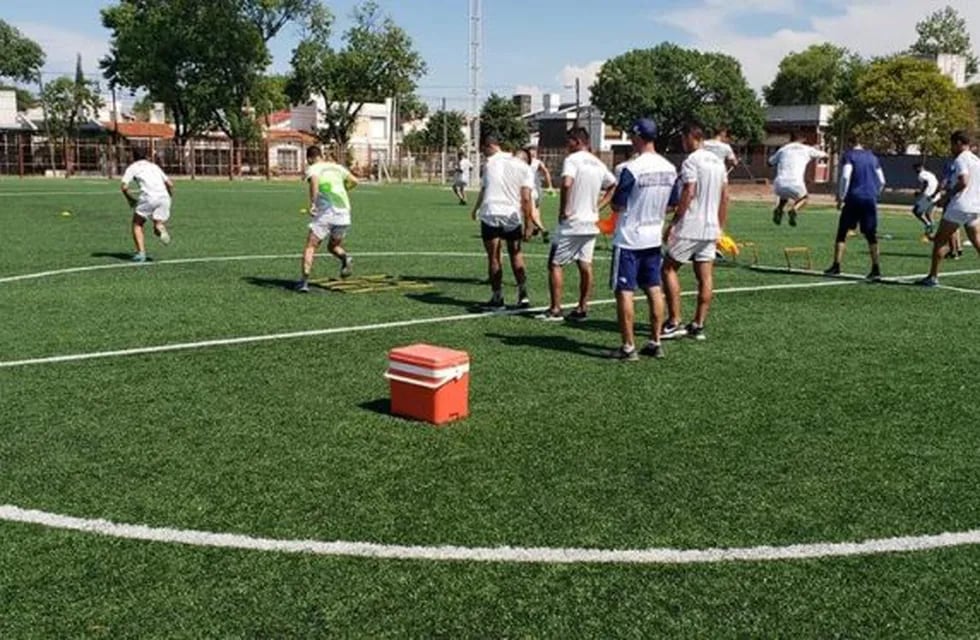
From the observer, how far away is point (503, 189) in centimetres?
1047

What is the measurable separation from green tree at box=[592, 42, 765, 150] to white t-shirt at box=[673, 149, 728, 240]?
76417 millimetres

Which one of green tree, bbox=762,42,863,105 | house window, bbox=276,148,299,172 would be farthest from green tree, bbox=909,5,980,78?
house window, bbox=276,148,299,172

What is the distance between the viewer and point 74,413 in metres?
6.38

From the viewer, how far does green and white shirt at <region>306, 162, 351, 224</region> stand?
12.0 meters

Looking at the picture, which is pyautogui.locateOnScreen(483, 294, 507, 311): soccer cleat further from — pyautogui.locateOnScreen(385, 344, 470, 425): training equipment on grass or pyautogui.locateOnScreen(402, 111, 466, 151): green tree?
pyautogui.locateOnScreen(402, 111, 466, 151): green tree

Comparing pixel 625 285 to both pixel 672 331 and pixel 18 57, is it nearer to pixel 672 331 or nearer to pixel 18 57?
pixel 672 331

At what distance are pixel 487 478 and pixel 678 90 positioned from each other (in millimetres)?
85185

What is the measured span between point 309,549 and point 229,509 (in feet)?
2.18

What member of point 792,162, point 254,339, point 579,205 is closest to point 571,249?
point 579,205

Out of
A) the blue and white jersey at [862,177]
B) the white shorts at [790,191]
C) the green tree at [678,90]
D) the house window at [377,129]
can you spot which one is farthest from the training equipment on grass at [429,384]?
the house window at [377,129]

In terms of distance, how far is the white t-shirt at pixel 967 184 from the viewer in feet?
41.7

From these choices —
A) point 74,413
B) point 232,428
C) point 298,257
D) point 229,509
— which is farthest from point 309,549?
point 298,257

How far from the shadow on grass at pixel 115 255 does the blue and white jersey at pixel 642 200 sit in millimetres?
9562

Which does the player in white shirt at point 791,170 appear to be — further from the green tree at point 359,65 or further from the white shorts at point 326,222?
the green tree at point 359,65
